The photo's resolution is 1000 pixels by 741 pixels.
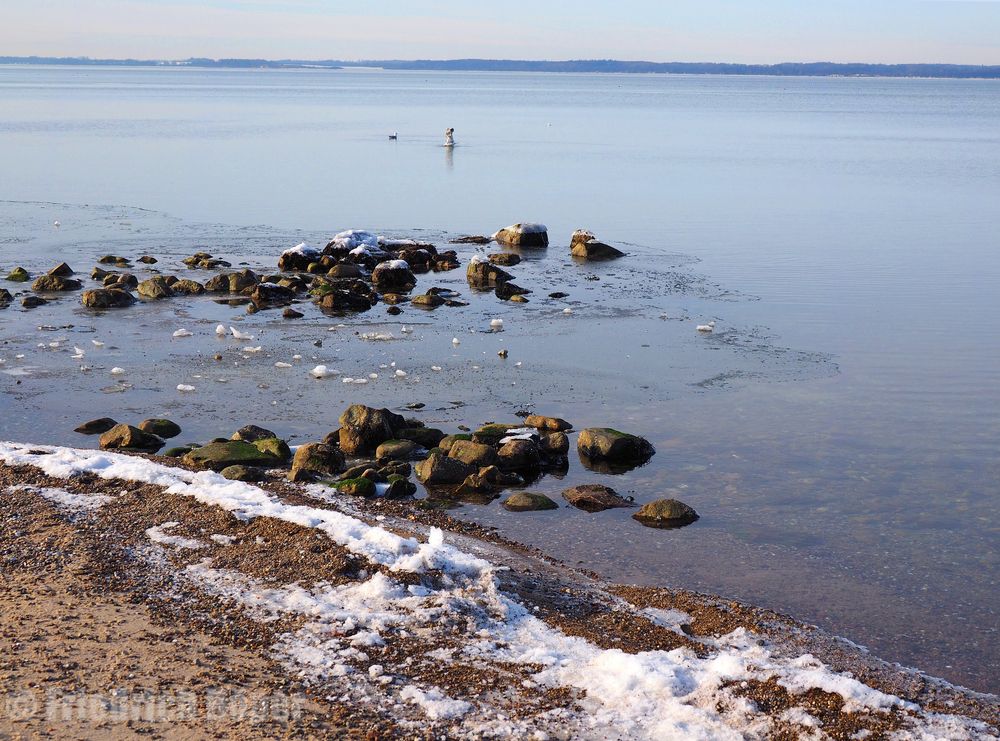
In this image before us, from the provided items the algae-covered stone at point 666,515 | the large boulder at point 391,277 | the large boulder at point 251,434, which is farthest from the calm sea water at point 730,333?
the large boulder at point 391,277

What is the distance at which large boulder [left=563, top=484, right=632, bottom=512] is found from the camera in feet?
40.9

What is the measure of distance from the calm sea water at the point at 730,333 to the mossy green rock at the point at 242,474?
2161 millimetres

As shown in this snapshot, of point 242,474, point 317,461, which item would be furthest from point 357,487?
point 242,474

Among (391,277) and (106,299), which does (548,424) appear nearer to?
(391,277)

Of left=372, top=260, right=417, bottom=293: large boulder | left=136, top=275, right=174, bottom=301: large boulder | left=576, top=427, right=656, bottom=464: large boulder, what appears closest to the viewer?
left=576, top=427, right=656, bottom=464: large boulder

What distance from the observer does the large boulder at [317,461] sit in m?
13.1

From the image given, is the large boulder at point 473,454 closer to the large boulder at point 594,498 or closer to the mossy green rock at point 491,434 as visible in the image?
the mossy green rock at point 491,434

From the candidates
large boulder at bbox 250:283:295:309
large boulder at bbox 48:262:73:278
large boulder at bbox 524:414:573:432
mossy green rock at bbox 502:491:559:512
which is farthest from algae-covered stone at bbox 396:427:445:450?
large boulder at bbox 48:262:73:278

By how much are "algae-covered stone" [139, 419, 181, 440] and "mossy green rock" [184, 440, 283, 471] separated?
1.28 meters

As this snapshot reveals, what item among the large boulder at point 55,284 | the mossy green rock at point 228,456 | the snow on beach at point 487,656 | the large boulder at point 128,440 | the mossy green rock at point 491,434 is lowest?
the large boulder at point 55,284

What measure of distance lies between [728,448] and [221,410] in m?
7.17

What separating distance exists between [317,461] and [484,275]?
13324mm

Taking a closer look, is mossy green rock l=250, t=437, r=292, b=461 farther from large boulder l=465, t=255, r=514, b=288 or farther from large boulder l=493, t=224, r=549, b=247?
large boulder l=493, t=224, r=549, b=247

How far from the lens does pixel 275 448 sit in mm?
13461
